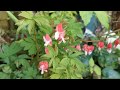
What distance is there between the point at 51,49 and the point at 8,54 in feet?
0.92

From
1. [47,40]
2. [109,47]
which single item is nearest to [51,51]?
[47,40]

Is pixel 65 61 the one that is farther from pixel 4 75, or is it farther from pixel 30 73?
pixel 4 75

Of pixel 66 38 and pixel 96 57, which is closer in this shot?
pixel 66 38

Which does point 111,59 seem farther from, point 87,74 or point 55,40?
point 55,40

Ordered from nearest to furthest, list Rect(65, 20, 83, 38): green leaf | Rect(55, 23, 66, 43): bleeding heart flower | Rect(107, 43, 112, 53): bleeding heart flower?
Rect(55, 23, 66, 43): bleeding heart flower, Rect(65, 20, 83, 38): green leaf, Rect(107, 43, 112, 53): bleeding heart flower

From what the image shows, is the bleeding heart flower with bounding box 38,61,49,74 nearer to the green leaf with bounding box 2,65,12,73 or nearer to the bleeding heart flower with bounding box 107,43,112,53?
the green leaf with bounding box 2,65,12,73

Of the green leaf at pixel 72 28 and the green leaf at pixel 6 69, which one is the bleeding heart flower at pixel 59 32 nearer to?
the green leaf at pixel 72 28

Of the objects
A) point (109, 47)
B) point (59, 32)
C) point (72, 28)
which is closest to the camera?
point (59, 32)

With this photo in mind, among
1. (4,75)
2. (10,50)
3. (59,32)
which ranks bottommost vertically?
(4,75)

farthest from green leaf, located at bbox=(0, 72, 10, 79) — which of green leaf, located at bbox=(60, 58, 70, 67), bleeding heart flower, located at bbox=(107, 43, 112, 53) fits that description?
bleeding heart flower, located at bbox=(107, 43, 112, 53)

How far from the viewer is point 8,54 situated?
1567 mm

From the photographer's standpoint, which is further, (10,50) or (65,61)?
(10,50)

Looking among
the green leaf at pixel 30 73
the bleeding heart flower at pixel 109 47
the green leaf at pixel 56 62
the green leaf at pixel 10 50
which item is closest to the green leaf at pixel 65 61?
the green leaf at pixel 56 62
